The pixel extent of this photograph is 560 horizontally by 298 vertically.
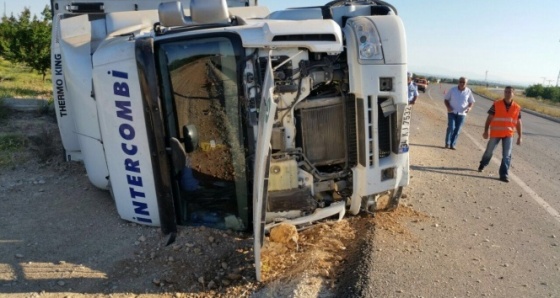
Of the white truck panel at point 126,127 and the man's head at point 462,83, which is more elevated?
the white truck panel at point 126,127

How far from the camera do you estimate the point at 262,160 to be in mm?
3355

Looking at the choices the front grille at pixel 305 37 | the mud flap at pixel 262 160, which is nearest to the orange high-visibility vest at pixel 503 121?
the front grille at pixel 305 37

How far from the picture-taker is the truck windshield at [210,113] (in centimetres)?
404

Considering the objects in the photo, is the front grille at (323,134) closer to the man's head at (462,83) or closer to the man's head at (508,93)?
the man's head at (508,93)

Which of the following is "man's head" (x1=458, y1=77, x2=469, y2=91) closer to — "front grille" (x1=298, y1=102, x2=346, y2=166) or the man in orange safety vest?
the man in orange safety vest

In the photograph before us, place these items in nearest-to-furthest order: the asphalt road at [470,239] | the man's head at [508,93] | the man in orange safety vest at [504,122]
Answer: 1. the asphalt road at [470,239]
2. the man in orange safety vest at [504,122]
3. the man's head at [508,93]

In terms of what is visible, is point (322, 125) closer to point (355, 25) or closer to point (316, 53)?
point (316, 53)

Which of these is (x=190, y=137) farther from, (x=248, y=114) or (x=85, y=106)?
(x=85, y=106)

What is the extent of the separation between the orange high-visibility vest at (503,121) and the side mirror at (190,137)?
547cm

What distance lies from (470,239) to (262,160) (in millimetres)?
2542

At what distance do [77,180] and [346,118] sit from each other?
151 inches

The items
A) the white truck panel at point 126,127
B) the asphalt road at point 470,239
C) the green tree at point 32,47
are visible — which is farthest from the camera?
the green tree at point 32,47

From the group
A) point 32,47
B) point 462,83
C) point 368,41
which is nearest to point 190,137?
point 368,41

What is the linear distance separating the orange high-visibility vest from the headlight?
426 centimetres
